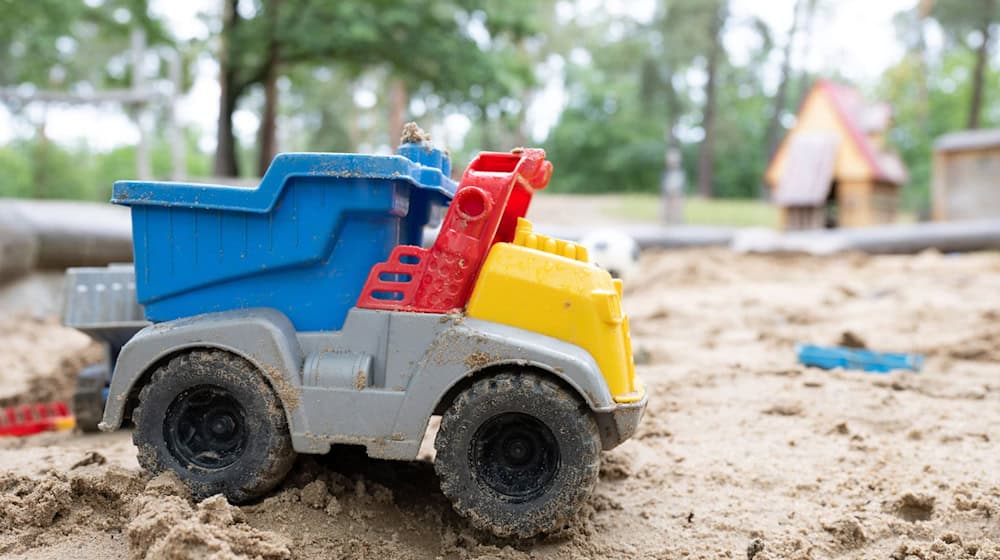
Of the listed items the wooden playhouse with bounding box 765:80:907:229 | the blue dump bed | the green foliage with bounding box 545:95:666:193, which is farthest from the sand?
the green foliage with bounding box 545:95:666:193

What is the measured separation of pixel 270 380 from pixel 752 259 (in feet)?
32.0

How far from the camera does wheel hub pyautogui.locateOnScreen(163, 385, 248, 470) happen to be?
247 cm

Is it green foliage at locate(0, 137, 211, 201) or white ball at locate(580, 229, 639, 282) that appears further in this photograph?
green foliage at locate(0, 137, 211, 201)

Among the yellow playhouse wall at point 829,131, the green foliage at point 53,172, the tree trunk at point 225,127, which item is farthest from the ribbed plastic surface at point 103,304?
the yellow playhouse wall at point 829,131

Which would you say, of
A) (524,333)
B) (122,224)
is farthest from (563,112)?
(524,333)

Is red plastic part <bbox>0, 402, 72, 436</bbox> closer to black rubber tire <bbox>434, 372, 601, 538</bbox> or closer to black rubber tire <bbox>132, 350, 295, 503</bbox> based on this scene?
black rubber tire <bbox>132, 350, 295, 503</bbox>

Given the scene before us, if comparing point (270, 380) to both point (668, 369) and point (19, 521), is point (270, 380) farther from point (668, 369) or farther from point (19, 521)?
point (668, 369)

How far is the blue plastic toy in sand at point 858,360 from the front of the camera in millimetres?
4500

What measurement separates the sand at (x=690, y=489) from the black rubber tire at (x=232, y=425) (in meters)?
0.08

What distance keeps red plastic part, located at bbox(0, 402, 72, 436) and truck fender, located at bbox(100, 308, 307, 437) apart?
1885 mm

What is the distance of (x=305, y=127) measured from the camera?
39250 mm

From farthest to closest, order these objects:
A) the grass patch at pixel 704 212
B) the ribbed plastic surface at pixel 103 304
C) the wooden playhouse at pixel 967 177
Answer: the grass patch at pixel 704 212, the wooden playhouse at pixel 967 177, the ribbed plastic surface at pixel 103 304

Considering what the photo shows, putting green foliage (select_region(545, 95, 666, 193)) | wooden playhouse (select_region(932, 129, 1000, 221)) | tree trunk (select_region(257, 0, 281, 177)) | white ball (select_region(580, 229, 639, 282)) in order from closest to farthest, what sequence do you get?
white ball (select_region(580, 229, 639, 282)) → tree trunk (select_region(257, 0, 281, 177)) → wooden playhouse (select_region(932, 129, 1000, 221)) → green foliage (select_region(545, 95, 666, 193))

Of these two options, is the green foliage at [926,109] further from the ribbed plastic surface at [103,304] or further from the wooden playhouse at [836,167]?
the ribbed plastic surface at [103,304]
